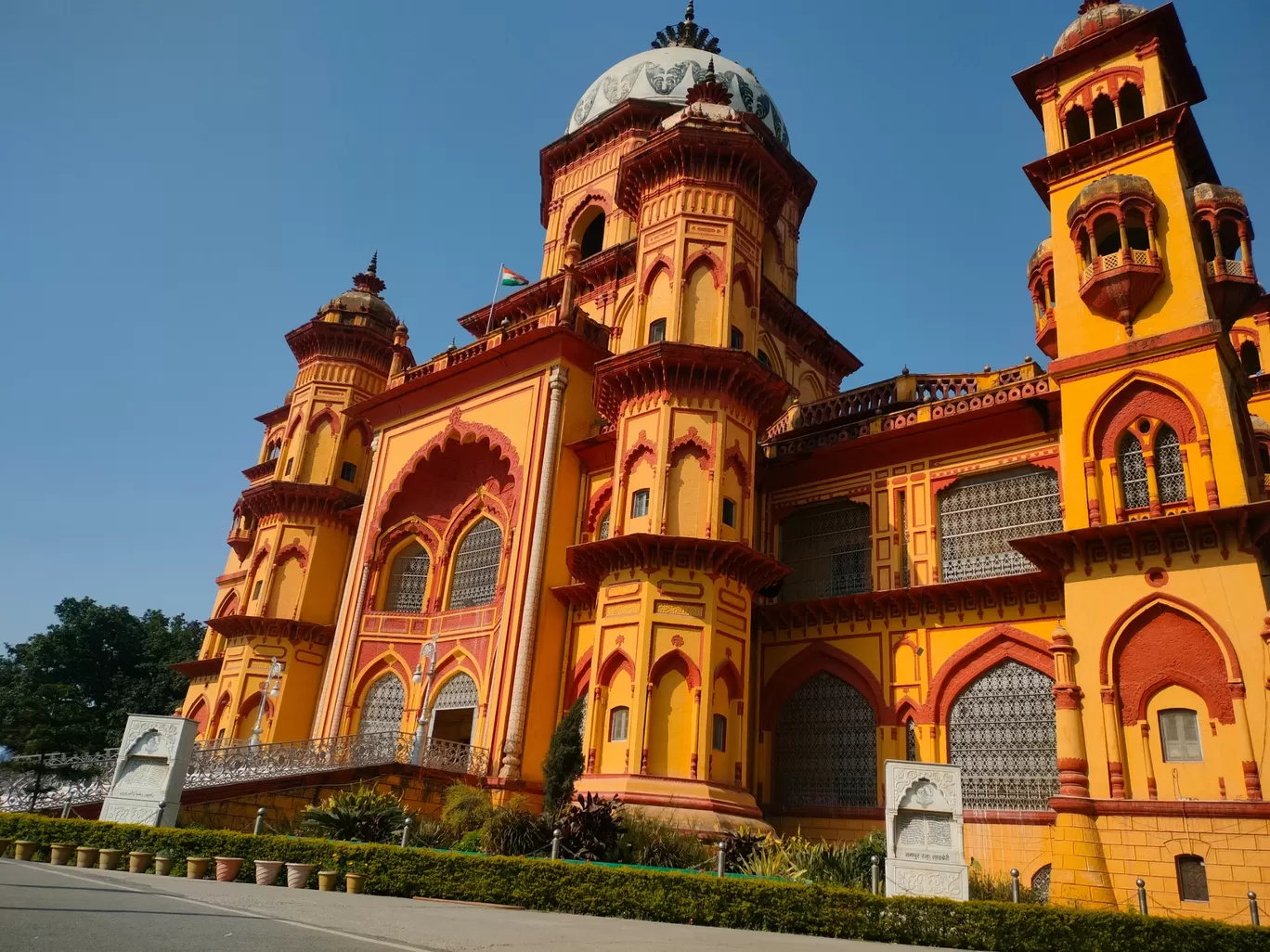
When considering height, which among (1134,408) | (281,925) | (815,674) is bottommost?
(281,925)

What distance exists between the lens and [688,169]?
21500 mm

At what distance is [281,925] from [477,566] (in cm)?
1728

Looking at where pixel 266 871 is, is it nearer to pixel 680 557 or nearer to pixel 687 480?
pixel 680 557

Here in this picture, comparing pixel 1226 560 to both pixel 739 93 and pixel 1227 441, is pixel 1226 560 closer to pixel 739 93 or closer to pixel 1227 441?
pixel 1227 441

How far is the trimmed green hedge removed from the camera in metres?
9.13

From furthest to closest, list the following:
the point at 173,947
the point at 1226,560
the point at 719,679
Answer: the point at 719,679 → the point at 1226,560 → the point at 173,947

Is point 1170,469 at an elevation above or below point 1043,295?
below

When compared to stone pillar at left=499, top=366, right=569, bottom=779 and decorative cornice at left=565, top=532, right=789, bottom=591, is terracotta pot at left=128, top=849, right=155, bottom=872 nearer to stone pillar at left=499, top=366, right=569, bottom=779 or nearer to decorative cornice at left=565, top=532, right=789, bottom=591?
stone pillar at left=499, top=366, right=569, bottom=779

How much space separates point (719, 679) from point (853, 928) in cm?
810

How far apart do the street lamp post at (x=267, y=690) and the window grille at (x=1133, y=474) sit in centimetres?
2124

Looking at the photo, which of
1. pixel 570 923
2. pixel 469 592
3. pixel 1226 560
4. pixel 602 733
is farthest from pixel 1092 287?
pixel 469 592

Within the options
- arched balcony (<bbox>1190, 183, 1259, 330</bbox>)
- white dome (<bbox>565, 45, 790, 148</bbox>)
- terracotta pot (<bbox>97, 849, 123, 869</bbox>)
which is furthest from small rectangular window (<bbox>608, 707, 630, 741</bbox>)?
white dome (<bbox>565, 45, 790, 148</bbox>)

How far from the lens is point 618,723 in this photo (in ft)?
57.1

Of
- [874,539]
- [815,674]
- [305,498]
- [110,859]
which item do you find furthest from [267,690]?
[874,539]
